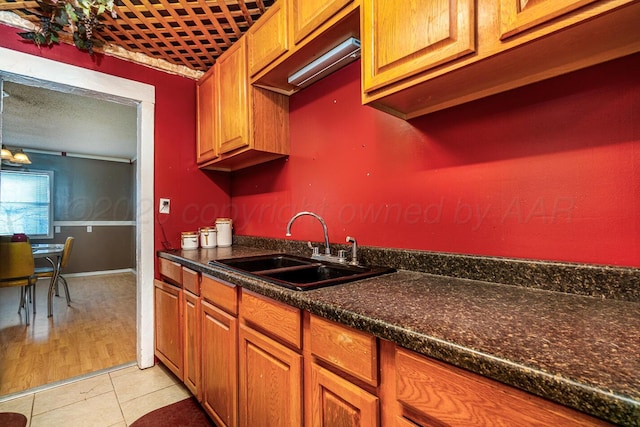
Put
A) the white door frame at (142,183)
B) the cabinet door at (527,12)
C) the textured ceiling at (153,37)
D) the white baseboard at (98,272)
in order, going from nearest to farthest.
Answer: the cabinet door at (527,12), the textured ceiling at (153,37), the white door frame at (142,183), the white baseboard at (98,272)

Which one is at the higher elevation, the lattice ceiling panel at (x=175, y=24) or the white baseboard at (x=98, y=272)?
the lattice ceiling panel at (x=175, y=24)

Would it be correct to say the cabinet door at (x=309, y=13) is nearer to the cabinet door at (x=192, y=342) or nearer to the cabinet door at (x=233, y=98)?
the cabinet door at (x=233, y=98)

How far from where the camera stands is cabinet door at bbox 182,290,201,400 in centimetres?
164

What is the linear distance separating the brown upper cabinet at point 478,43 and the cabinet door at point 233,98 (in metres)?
0.99

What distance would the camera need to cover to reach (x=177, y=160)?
241 centimetres

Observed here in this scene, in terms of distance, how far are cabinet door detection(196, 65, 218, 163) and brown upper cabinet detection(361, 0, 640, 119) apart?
147 centimetres

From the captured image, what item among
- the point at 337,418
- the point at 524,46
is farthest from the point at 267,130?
the point at 337,418

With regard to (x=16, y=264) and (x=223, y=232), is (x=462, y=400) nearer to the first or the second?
(x=223, y=232)

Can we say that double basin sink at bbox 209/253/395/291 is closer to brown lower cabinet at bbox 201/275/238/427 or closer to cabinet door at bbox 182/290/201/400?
brown lower cabinet at bbox 201/275/238/427

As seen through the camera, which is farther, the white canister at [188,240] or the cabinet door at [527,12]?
the white canister at [188,240]

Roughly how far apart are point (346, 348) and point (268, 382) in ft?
1.57

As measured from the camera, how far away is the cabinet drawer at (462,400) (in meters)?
0.48

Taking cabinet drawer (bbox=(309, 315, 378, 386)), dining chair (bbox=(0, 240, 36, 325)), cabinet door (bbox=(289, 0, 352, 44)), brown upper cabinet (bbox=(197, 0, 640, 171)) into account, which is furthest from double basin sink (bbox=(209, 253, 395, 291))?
dining chair (bbox=(0, 240, 36, 325))

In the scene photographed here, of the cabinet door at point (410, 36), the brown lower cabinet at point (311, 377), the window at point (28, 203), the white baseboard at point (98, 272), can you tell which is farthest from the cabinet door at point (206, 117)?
the white baseboard at point (98, 272)
